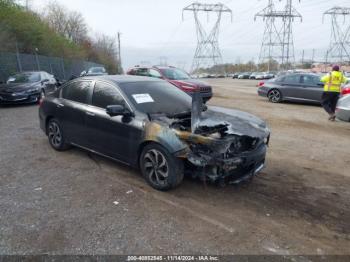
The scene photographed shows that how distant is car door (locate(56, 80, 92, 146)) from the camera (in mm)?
5324

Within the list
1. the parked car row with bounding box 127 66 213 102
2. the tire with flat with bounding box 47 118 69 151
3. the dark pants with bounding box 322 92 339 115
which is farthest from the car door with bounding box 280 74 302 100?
the tire with flat with bounding box 47 118 69 151

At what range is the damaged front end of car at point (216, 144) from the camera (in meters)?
3.81

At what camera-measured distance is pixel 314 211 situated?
3756 millimetres

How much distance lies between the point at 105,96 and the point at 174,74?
8.21 m

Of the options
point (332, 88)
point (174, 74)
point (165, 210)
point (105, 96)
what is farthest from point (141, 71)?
point (165, 210)

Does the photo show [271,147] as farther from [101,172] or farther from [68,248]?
[68,248]

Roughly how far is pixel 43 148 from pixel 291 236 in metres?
5.13

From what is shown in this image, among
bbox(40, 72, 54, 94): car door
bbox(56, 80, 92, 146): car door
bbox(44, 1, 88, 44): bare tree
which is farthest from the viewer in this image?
bbox(44, 1, 88, 44): bare tree

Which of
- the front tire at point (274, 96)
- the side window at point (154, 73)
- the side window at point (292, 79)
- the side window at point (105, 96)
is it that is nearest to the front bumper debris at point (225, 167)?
the side window at point (105, 96)

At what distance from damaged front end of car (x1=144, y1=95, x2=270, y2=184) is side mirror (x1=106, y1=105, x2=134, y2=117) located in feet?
1.53

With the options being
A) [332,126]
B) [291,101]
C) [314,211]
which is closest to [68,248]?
[314,211]

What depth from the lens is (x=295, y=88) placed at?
1358cm

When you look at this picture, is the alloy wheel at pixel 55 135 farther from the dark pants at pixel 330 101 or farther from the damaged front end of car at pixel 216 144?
Answer: the dark pants at pixel 330 101

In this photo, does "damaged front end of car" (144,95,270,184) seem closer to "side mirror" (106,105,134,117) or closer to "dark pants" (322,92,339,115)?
"side mirror" (106,105,134,117)
